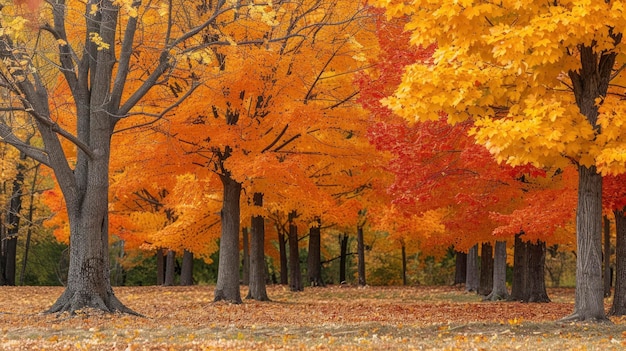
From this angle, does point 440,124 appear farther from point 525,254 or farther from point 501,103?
point 525,254

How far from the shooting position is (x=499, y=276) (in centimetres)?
2536

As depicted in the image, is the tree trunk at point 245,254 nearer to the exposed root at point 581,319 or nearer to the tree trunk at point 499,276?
the tree trunk at point 499,276

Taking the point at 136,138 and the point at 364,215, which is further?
the point at 364,215

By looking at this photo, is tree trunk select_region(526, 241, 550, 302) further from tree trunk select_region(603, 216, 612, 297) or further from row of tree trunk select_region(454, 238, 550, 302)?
tree trunk select_region(603, 216, 612, 297)

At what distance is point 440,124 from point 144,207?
22.6 metres

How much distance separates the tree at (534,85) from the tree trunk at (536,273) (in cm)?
1024

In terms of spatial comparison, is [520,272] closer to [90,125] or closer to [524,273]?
[524,273]

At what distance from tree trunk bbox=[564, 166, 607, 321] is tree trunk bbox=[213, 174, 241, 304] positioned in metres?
10.4

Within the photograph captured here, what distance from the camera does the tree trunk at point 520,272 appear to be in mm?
23656

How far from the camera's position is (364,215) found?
35.2 meters

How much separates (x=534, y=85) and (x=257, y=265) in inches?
526

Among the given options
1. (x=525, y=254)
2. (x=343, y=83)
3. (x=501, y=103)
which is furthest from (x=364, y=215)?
(x=501, y=103)

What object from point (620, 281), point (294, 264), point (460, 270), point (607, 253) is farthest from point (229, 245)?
point (460, 270)

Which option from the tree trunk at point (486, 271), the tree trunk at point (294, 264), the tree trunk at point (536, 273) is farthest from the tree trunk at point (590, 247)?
the tree trunk at point (294, 264)
